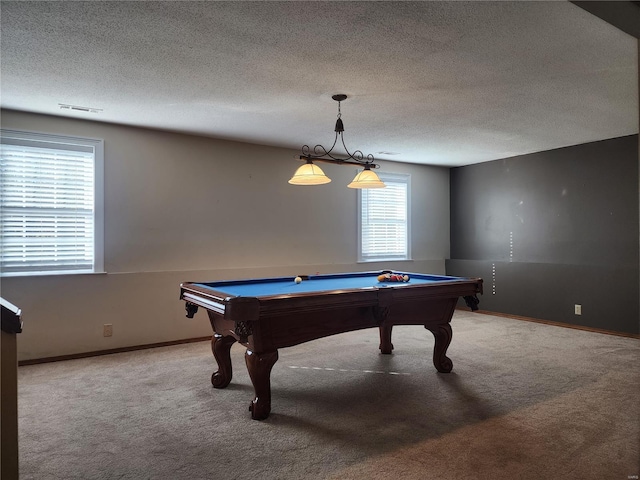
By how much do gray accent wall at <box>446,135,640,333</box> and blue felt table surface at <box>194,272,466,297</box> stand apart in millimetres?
2610

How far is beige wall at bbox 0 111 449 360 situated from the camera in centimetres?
412

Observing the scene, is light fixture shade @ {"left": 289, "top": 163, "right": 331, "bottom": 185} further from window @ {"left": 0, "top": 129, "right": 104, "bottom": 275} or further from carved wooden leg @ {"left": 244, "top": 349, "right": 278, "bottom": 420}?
window @ {"left": 0, "top": 129, "right": 104, "bottom": 275}

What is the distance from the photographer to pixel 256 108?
12.7ft

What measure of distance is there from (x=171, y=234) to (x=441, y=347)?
303 cm

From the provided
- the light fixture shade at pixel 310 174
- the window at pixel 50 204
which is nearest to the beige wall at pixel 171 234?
the window at pixel 50 204

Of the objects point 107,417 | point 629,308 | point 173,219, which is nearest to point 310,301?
point 107,417

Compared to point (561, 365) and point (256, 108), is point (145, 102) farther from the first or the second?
point (561, 365)

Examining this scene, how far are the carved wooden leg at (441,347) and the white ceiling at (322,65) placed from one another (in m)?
1.92

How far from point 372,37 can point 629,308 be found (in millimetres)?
4457

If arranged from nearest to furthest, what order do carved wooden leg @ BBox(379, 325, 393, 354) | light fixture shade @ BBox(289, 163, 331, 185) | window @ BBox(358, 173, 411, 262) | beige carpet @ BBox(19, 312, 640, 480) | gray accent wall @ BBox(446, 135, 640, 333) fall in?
beige carpet @ BBox(19, 312, 640, 480), light fixture shade @ BBox(289, 163, 331, 185), carved wooden leg @ BBox(379, 325, 393, 354), gray accent wall @ BBox(446, 135, 640, 333), window @ BBox(358, 173, 411, 262)

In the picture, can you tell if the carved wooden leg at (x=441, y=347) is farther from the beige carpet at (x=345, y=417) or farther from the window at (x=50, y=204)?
the window at (x=50, y=204)

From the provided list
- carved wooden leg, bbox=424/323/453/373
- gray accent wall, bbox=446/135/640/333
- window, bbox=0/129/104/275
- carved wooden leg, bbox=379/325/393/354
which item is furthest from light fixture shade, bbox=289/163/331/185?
gray accent wall, bbox=446/135/640/333

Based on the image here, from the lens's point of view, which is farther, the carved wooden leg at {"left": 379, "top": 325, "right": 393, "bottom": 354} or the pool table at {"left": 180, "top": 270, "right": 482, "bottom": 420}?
the carved wooden leg at {"left": 379, "top": 325, "right": 393, "bottom": 354}

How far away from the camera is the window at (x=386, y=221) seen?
6.34 metres
